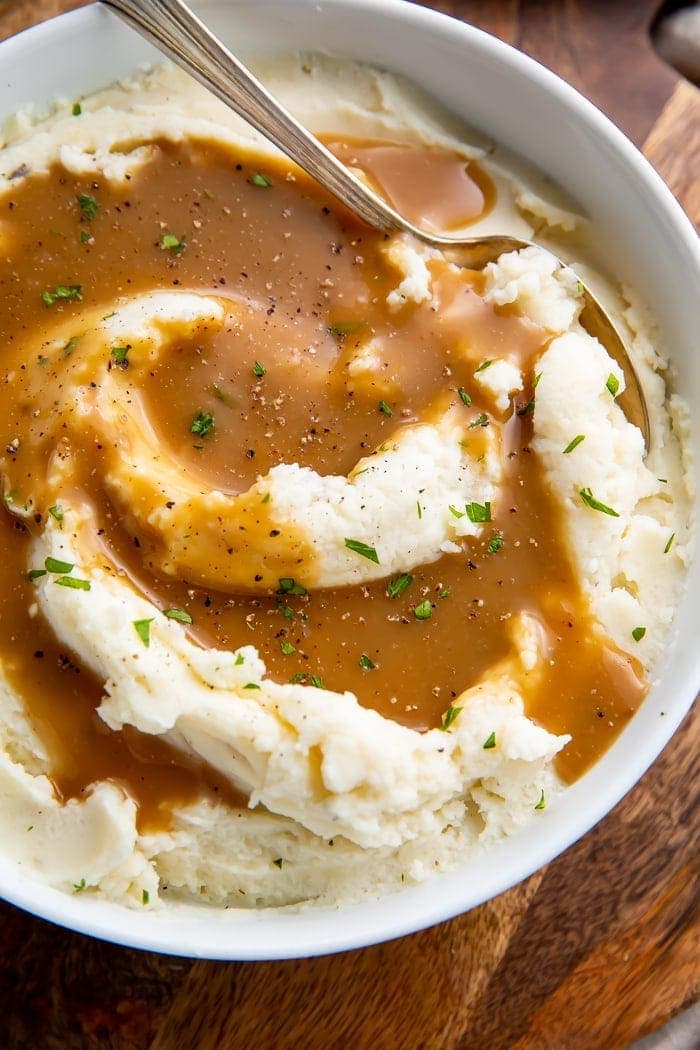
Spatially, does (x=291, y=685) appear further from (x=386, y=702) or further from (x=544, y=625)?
(x=544, y=625)

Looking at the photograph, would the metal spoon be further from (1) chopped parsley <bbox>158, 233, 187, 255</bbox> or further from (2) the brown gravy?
(1) chopped parsley <bbox>158, 233, 187, 255</bbox>

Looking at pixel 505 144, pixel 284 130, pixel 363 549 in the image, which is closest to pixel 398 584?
pixel 363 549

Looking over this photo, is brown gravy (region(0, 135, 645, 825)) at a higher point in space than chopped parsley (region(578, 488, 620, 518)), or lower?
lower

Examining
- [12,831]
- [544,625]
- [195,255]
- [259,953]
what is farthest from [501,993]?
[195,255]

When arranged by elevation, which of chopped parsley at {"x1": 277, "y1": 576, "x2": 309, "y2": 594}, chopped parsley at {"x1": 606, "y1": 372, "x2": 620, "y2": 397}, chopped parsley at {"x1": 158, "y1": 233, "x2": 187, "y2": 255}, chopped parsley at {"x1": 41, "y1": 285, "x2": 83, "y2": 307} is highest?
chopped parsley at {"x1": 606, "y1": 372, "x2": 620, "y2": 397}

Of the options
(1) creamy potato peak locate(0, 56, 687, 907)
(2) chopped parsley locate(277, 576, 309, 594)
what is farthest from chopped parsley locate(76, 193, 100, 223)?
(2) chopped parsley locate(277, 576, 309, 594)

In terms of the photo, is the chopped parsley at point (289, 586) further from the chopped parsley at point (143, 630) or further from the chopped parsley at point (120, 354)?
the chopped parsley at point (120, 354)

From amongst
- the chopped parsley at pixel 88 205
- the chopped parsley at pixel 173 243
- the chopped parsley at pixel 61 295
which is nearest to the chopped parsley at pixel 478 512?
the chopped parsley at pixel 173 243
